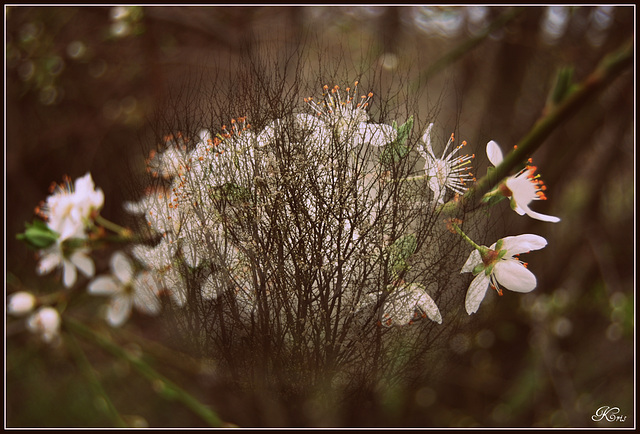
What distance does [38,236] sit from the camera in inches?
28.2

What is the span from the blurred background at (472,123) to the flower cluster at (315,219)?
33.4 inches

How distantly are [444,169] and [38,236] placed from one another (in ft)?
2.03

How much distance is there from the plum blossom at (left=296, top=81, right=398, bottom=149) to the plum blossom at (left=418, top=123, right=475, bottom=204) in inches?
1.5

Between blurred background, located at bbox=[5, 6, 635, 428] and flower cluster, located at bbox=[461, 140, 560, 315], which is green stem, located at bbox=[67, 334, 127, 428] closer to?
blurred background, located at bbox=[5, 6, 635, 428]

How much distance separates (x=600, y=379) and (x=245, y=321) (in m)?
1.41

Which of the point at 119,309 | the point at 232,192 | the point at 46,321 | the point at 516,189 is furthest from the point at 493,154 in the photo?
the point at 46,321

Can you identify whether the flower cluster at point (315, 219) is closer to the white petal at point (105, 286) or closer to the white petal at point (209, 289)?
the white petal at point (209, 289)

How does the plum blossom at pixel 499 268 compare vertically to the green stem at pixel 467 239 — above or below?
below

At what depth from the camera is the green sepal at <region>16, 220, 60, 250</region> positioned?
2.32ft
